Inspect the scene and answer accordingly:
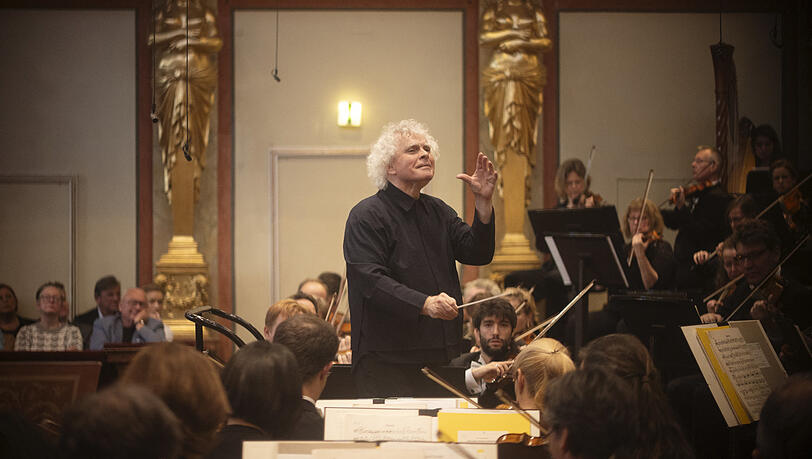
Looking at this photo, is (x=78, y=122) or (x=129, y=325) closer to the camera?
(x=129, y=325)

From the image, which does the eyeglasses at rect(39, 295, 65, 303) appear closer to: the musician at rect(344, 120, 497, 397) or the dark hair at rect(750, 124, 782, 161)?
the musician at rect(344, 120, 497, 397)

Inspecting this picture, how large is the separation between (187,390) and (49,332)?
4.63 m

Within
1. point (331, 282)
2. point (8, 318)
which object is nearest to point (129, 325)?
point (8, 318)

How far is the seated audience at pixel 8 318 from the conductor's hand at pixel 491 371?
4193 millimetres

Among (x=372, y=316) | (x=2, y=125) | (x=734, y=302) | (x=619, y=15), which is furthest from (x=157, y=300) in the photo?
(x=619, y=15)

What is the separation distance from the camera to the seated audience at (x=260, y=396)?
2039 mm

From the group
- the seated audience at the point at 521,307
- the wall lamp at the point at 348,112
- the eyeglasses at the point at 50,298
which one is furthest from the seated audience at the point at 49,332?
the seated audience at the point at 521,307

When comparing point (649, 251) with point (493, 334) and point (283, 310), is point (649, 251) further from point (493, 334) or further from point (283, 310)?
point (283, 310)

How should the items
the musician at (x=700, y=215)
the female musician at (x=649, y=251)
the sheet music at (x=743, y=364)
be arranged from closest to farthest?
the sheet music at (x=743, y=364) → the female musician at (x=649, y=251) → the musician at (x=700, y=215)

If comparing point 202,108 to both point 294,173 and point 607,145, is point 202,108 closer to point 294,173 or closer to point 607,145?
point 294,173

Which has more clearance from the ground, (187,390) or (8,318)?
(187,390)

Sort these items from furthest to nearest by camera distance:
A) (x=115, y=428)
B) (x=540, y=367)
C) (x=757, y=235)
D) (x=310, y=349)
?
(x=757, y=235) → (x=540, y=367) → (x=310, y=349) → (x=115, y=428)

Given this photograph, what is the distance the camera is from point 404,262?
3.17m

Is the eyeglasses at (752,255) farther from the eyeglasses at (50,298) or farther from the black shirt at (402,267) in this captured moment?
the eyeglasses at (50,298)
